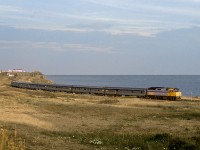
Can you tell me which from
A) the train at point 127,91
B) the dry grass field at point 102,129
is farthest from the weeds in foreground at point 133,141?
the train at point 127,91

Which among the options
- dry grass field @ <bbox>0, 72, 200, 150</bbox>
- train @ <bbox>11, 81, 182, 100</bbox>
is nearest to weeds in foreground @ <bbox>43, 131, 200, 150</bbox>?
dry grass field @ <bbox>0, 72, 200, 150</bbox>

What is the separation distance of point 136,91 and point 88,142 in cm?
3932

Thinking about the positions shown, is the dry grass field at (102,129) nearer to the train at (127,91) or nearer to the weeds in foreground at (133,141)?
the weeds in foreground at (133,141)

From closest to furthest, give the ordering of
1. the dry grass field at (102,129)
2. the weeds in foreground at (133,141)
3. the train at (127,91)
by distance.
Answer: the weeds in foreground at (133,141) < the dry grass field at (102,129) < the train at (127,91)

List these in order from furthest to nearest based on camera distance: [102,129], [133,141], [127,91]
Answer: [127,91] → [102,129] → [133,141]

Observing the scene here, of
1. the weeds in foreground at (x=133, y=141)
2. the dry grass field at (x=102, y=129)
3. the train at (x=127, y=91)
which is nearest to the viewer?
the weeds in foreground at (x=133, y=141)

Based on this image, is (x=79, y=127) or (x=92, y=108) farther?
(x=92, y=108)

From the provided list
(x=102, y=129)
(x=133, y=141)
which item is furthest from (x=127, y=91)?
(x=133, y=141)

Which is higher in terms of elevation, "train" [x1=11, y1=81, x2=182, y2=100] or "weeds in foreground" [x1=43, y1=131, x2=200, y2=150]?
"train" [x1=11, y1=81, x2=182, y2=100]

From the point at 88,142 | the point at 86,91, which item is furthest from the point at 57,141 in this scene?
the point at 86,91

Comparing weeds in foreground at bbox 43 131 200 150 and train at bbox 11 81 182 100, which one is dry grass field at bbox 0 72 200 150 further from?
train at bbox 11 81 182 100

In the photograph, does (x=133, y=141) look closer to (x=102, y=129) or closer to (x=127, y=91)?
(x=102, y=129)

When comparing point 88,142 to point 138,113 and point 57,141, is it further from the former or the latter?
point 138,113

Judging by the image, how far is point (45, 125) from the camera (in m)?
24.2
